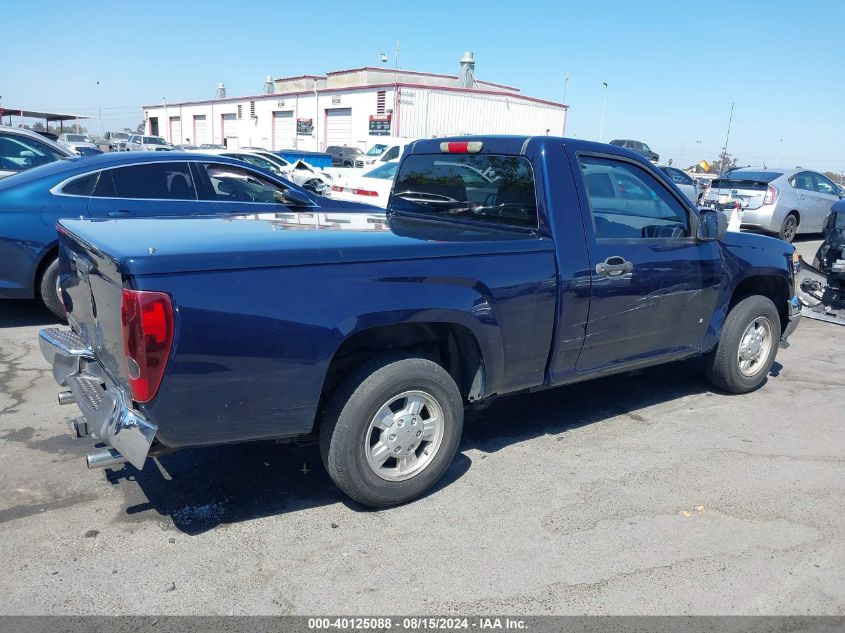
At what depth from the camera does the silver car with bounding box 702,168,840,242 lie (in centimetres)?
1467

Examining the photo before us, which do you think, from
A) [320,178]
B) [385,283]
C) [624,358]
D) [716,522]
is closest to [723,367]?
[624,358]

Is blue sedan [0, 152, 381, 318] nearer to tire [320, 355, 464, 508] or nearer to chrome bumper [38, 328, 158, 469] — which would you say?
chrome bumper [38, 328, 158, 469]

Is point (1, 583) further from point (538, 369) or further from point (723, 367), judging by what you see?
point (723, 367)

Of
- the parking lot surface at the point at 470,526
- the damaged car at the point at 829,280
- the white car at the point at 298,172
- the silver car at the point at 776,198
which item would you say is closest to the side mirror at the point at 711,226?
the parking lot surface at the point at 470,526

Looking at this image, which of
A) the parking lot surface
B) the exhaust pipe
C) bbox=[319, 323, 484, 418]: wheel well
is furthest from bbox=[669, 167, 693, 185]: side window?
the exhaust pipe

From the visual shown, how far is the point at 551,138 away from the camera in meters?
4.21

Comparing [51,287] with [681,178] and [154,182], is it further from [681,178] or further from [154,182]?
[681,178]

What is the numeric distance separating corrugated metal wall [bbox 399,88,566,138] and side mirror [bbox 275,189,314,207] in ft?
99.3

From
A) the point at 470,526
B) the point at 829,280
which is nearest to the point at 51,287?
the point at 470,526

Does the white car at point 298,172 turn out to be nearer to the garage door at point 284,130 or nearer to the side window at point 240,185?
the side window at point 240,185

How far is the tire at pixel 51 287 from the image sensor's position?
635 centimetres

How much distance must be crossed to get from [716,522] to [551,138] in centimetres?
237

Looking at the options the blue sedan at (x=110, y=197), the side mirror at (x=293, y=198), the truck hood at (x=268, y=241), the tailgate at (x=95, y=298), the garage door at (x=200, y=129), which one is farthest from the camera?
the garage door at (x=200, y=129)

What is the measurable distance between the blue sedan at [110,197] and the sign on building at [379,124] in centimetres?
3197
